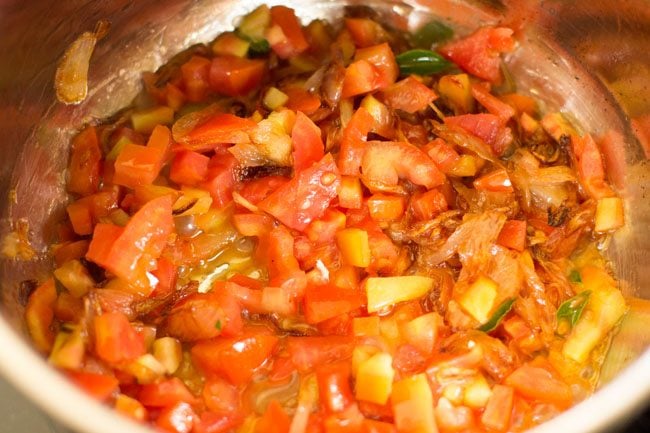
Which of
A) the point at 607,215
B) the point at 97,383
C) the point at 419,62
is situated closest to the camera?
the point at 97,383

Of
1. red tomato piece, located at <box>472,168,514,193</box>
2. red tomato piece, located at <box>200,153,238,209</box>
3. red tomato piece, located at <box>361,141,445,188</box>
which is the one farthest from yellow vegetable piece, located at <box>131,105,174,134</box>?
red tomato piece, located at <box>472,168,514,193</box>

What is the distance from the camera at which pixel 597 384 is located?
2135mm

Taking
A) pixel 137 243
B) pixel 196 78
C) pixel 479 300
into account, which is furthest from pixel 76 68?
pixel 479 300

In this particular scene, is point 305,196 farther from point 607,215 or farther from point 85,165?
point 607,215

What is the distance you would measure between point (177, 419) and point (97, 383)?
0.86ft

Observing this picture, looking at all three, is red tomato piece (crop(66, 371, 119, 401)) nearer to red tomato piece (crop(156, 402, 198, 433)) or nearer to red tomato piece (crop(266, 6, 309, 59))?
red tomato piece (crop(156, 402, 198, 433))

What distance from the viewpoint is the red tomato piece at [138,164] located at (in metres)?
2.22

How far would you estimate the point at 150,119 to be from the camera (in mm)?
2424

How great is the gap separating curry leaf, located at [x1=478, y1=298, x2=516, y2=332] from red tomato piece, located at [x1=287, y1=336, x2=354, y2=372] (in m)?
0.41

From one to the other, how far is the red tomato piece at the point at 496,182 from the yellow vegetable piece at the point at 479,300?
14.1 inches

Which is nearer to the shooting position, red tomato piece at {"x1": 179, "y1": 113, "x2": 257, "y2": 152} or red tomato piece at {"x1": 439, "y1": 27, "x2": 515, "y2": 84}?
red tomato piece at {"x1": 179, "y1": 113, "x2": 257, "y2": 152}

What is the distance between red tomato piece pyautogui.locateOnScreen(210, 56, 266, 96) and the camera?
2.49m

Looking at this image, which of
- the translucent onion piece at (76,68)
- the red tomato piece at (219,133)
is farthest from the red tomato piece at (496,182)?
the translucent onion piece at (76,68)

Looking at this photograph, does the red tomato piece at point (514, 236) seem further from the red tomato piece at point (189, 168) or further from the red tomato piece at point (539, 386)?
the red tomato piece at point (189, 168)
